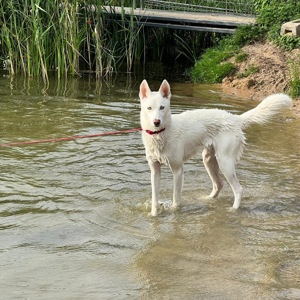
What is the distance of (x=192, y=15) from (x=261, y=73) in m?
4.66

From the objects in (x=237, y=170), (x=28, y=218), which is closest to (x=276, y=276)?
(x=28, y=218)

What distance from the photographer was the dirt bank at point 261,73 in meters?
13.3

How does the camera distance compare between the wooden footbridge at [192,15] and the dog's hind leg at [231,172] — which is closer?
the dog's hind leg at [231,172]

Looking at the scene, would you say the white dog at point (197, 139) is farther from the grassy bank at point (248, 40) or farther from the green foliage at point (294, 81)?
the grassy bank at point (248, 40)

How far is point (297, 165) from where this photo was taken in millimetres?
8320

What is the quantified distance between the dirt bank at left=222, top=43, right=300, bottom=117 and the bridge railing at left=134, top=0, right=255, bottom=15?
4.10m

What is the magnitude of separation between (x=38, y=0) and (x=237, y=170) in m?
6.97

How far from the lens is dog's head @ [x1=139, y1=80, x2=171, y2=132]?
5.96 m

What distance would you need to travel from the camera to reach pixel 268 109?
6.64m

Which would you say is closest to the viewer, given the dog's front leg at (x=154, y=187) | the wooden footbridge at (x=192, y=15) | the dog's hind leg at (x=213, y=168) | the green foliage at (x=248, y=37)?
the dog's front leg at (x=154, y=187)

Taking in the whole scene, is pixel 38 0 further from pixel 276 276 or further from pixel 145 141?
pixel 276 276

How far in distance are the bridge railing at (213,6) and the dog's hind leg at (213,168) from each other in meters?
12.2

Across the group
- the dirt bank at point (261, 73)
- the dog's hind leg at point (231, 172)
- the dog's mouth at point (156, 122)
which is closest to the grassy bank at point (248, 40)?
the dirt bank at point (261, 73)

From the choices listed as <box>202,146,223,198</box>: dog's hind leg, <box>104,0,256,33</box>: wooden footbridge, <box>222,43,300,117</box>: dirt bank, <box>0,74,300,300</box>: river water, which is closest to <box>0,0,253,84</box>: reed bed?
<box>104,0,256,33</box>: wooden footbridge
